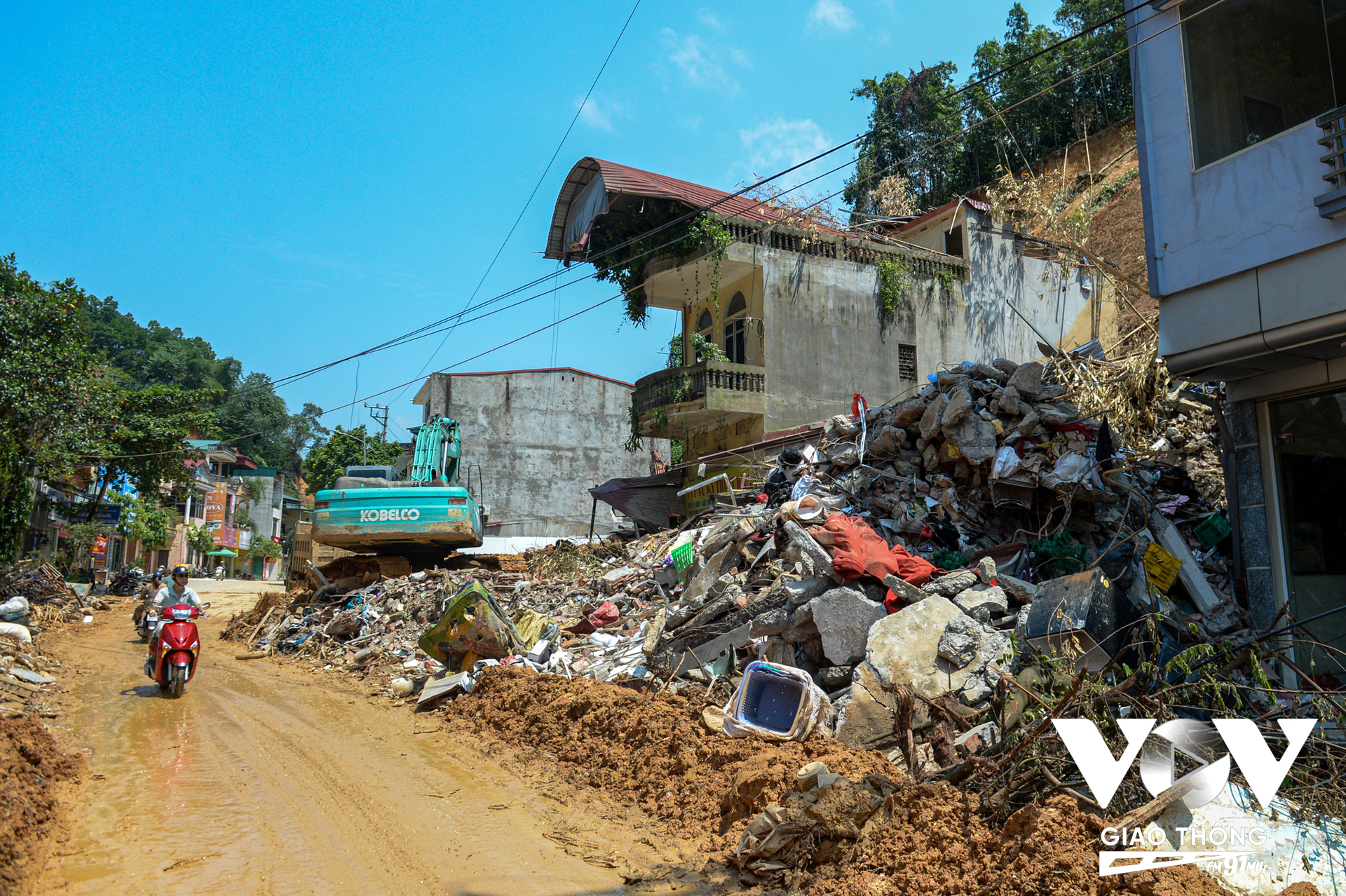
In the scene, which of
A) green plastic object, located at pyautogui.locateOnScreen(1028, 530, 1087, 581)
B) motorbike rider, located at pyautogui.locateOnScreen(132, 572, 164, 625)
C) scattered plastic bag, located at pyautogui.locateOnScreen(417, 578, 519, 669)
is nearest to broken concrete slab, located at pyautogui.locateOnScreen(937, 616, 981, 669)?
green plastic object, located at pyautogui.locateOnScreen(1028, 530, 1087, 581)

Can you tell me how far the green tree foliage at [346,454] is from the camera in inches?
1769

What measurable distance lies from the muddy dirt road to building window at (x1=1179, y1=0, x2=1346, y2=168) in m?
8.47

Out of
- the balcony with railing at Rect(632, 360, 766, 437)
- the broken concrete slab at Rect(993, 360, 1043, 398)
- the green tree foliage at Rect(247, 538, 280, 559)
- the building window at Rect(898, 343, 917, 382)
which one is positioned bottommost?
the green tree foliage at Rect(247, 538, 280, 559)

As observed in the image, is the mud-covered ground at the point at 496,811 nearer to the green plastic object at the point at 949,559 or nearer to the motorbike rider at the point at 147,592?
the green plastic object at the point at 949,559

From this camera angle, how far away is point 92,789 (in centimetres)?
624

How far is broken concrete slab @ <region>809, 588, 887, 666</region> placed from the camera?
756 cm

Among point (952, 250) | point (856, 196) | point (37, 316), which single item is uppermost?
point (856, 196)

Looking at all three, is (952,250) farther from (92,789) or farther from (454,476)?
(92,789)

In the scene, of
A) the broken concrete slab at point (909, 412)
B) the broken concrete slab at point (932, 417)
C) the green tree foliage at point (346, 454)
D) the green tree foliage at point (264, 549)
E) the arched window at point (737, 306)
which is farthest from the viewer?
the green tree foliage at point (264, 549)

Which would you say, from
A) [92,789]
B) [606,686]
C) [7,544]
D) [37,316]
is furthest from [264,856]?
[37,316]

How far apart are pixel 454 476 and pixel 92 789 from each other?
39.9ft

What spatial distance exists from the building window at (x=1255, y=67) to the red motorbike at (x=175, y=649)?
40.1 ft

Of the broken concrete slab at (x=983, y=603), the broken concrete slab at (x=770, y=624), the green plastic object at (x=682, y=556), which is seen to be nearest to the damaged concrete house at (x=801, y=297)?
the green plastic object at (x=682, y=556)

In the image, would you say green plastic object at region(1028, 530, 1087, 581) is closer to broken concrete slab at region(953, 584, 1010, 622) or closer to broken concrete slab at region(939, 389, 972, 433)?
broken concrete slab at region(953, 584, 1010, 622)
